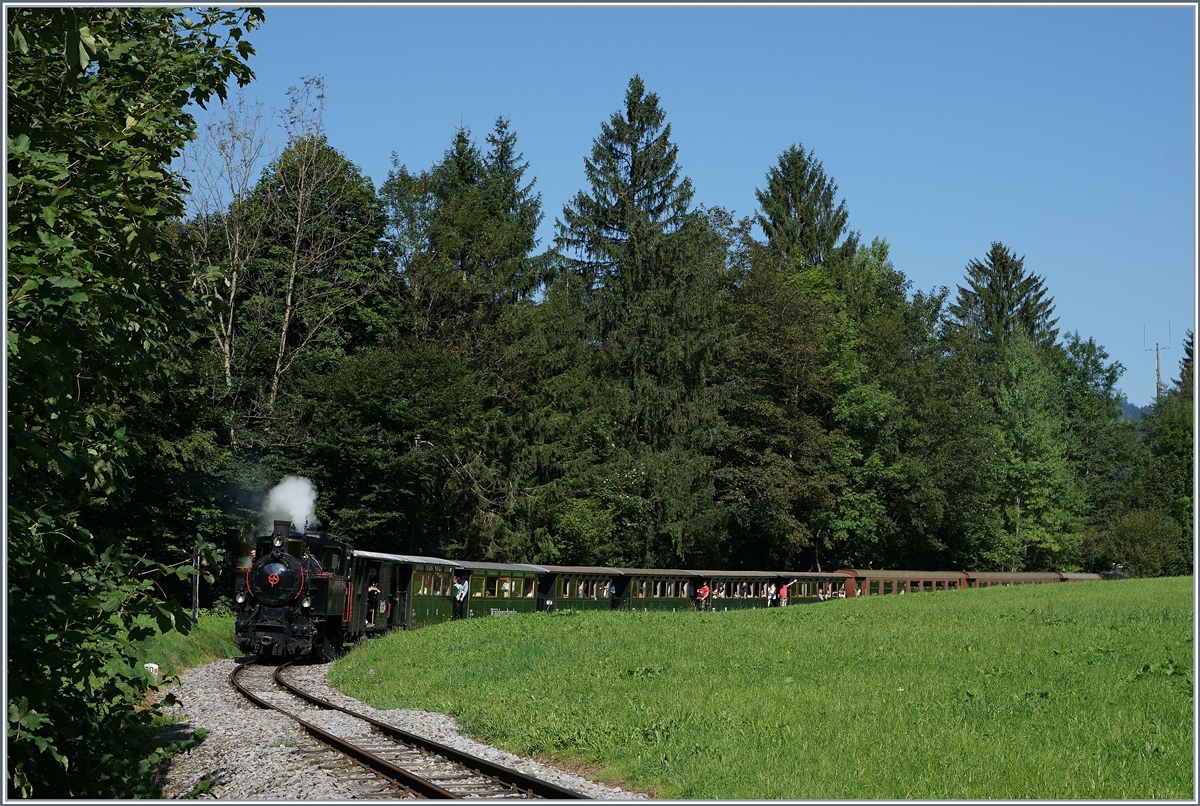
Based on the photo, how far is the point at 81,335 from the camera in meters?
7.91

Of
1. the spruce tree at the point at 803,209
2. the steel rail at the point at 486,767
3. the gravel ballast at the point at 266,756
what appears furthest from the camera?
the spruce tree at the point at 803,209

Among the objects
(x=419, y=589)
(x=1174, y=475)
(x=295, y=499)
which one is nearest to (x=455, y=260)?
(x=295, y=499)

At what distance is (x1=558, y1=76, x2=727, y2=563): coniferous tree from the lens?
52000 millimetres

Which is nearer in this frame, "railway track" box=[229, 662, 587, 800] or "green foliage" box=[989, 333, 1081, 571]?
"railway track" box=[229, 662, 587, 800]

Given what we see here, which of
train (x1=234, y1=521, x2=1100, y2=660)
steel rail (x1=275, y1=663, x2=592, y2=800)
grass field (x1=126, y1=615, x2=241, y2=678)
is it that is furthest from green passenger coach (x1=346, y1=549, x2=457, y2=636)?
steel rail (x1=275, y1=663, x2=592, y2=800)

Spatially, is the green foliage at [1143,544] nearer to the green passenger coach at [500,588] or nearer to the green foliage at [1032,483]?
the green foliage at [1032,483]

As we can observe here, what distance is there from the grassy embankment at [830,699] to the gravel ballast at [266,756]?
47 centimetres

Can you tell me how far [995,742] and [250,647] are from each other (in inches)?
693

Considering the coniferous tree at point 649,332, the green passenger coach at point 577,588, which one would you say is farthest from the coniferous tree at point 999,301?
the green passenger coach at point 577,588

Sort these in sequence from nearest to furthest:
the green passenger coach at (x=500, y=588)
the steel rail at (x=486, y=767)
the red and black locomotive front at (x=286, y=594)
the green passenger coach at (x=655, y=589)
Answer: the steel rail at (x=486, y=767), the red and black locomotive front at (x=286, y=594), the green passenger coach at (x=500, y=588), the green passenger coach at (x=655, y=589)

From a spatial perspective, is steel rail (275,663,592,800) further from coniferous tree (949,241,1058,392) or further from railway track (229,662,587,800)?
coniferous tree (949,241,1058,392)

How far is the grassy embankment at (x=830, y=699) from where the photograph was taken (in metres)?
10.3

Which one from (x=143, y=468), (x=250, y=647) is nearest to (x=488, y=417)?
(x=143, y=468)

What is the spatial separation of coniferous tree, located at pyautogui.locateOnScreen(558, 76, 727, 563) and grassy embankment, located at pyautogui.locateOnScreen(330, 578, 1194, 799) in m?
25.9
